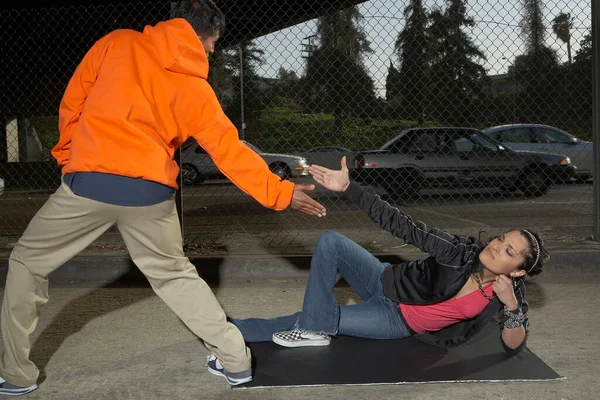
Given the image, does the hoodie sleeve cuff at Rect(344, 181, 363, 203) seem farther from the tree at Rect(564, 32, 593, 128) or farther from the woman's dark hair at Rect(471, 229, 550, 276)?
the tree at Rect(564, 32, 593, 128)

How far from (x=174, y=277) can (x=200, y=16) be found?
1.23 meters

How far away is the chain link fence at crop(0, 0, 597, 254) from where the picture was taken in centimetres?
1129

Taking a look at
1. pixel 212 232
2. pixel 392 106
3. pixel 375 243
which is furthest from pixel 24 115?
pixel 375 243

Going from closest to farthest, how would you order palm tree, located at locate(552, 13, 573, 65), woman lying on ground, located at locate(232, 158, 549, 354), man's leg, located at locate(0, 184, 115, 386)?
man's leg, located at locate(0, 184, 115, 386), woman lying on ground, located at locate(232, 158, 549, 354), palm tree, located at locate(552, 13, 573, 65)

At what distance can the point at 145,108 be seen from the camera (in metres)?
3.29

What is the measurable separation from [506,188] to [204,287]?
37.6 ft

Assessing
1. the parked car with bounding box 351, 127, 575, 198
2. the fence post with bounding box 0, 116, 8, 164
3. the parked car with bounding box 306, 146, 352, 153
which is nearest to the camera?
the parked car with bounding box 351, 127, 575, 198

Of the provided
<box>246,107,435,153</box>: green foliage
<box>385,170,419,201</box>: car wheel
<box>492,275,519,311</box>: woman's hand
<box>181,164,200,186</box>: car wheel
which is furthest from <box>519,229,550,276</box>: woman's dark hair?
<box>181,164,200,186</box>: car wheel

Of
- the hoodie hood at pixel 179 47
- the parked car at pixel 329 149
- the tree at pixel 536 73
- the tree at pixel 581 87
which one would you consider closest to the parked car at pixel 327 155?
the parked car at pixel 329 149

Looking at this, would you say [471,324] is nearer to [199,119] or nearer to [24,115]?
[199,119]

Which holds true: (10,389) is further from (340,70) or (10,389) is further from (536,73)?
(536,73)

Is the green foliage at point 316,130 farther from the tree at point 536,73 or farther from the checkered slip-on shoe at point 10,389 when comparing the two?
the checkered slip-on shoe at point 10,389

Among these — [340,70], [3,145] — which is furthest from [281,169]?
[3,145]

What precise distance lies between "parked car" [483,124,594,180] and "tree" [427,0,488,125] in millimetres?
3871
